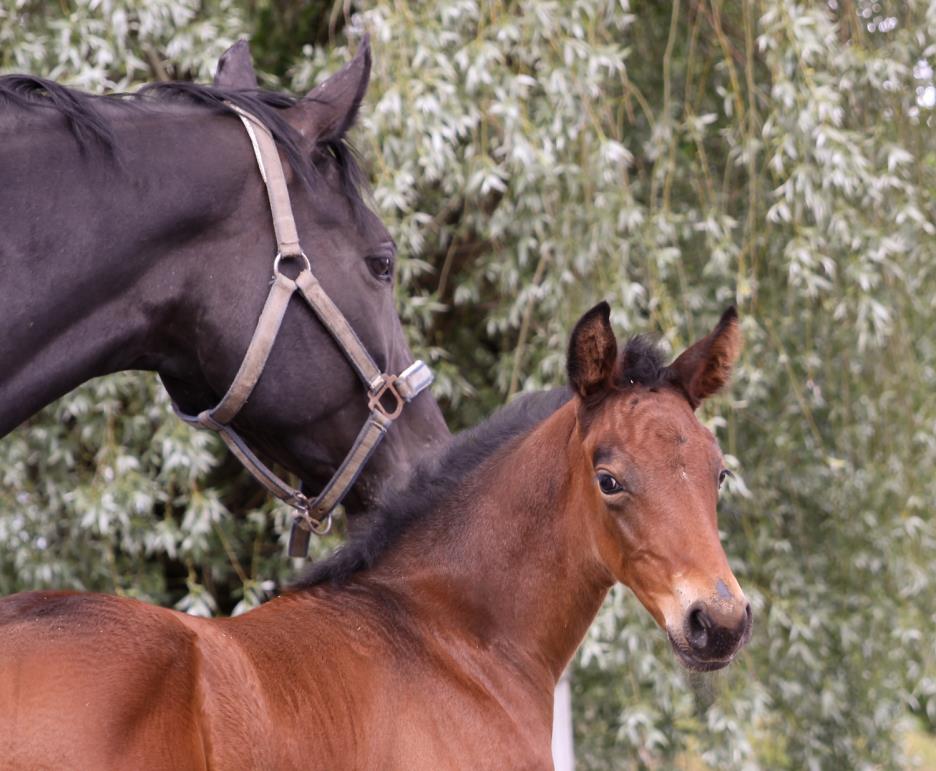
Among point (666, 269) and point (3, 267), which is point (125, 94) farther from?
point (666, 269)

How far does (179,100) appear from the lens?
2.69m

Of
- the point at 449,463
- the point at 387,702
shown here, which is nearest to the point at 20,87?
the point at 449,463

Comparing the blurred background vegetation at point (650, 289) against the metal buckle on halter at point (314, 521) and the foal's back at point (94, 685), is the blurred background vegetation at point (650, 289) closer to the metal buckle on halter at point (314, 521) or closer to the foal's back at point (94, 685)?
the metal buckle on halter at point (314, 521)

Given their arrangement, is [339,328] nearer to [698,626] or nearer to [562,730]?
[698,626]

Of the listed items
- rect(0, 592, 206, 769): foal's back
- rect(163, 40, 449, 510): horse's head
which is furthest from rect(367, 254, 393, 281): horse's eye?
rect(0, 592, 206, 769): foal's back

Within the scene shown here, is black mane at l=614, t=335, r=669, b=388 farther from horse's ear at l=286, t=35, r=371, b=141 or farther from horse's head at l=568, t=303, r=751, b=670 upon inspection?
horse's ear at l=286, t=35, r=371, b=141

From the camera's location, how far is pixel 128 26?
4.23 metres

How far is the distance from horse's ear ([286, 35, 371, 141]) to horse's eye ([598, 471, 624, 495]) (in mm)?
957

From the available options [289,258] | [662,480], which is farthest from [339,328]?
[662,480]

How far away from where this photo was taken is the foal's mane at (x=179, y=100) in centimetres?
243

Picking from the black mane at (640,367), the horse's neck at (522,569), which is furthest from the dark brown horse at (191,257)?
the black mane at (640,367)

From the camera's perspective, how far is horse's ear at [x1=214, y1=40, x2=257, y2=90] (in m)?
3.10

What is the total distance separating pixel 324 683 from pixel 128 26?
8.91 feet

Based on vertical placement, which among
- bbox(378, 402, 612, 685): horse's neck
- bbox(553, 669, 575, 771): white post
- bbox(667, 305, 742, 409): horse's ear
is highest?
bbox(667, 305, 742, 409): horse's ear
